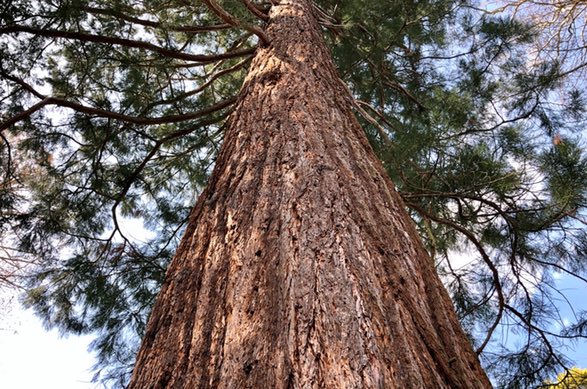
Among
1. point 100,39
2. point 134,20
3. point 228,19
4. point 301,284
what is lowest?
point 301,284

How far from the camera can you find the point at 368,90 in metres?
4.37

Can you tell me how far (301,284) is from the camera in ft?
3.05

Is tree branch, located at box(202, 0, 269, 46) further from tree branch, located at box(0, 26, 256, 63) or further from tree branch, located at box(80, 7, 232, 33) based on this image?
tree branch, located at box(80, 7, 232, 33)

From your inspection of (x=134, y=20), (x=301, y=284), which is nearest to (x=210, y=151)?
(x=134, y=20)

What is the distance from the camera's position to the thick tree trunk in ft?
2.66

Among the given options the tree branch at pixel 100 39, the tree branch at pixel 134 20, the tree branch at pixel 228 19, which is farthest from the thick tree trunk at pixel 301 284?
the tree branch at pixel 134 20

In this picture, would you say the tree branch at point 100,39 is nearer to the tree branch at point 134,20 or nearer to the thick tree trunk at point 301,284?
the tree branch at point 134,20

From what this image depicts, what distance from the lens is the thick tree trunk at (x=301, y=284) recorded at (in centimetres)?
81

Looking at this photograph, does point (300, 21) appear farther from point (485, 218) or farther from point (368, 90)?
point (485, 218)

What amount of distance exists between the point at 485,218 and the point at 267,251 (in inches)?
117

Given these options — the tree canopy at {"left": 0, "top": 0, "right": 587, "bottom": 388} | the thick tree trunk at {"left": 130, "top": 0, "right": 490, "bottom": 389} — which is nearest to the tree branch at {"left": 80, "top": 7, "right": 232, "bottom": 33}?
the tree canopy at {"left": 0, "top": 0, "right": 587, "bottom": 388}

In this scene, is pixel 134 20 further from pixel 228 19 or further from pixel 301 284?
pixel 301 284

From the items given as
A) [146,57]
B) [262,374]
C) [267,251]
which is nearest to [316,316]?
[262,374]

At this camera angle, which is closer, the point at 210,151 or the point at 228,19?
the point at 228,19
